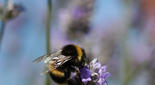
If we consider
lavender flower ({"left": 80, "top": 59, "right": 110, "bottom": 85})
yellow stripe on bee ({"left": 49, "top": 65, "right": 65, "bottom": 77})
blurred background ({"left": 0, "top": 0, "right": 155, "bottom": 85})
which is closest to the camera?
lavender flower ({"left": 80, "top": 59, "right": 110, "bottom": 85})

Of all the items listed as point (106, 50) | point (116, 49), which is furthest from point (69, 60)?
point (116, 49)

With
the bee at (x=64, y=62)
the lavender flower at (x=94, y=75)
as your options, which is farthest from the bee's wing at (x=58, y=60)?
the lavender flower at (x=94, y=75)

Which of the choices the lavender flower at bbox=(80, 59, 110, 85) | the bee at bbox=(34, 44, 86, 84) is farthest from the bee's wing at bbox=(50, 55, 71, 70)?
the lavender flower at bbox=(80, 59, 110, 85)

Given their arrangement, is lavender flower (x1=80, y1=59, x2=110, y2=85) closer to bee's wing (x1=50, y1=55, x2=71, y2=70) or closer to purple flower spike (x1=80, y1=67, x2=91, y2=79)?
purple flower spike (x1=80, y1=67, x2=91, y2=79)

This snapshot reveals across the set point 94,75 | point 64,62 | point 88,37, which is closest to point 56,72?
point 64,62

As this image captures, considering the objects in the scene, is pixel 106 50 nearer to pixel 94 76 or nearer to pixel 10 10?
pixel 10 10
